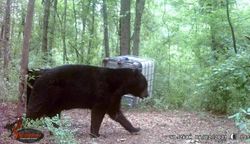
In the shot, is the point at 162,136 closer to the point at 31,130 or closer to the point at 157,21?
the point at 31,130

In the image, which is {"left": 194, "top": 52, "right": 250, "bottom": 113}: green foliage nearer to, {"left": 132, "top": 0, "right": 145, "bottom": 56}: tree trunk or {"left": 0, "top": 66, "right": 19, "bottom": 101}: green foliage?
{"left": 0, "top": 66, "right": 19, "bottom": 101}: green foliage

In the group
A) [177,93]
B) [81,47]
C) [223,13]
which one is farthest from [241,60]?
[81,47]

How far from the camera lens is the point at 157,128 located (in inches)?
306

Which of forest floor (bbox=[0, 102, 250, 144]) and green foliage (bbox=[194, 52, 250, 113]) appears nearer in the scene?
forest floor (bbox=[0, 102, 250, 144])

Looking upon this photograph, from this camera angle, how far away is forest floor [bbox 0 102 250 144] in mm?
6625

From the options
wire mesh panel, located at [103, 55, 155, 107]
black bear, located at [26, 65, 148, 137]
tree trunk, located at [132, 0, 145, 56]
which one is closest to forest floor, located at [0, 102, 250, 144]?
black bear, located at [26, 65, 148, 137]

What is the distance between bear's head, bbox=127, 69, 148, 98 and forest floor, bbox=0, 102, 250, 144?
0.64 m

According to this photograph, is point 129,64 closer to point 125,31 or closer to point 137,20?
point 125,31

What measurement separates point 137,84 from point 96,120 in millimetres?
1064

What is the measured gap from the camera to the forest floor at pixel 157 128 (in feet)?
21.7

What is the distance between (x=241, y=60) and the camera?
766 cm

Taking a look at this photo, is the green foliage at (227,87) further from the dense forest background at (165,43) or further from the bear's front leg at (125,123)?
the bear's front leg at (125,123)

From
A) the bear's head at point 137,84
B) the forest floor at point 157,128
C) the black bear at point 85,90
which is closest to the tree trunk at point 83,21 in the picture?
the forest floor at point 157,128

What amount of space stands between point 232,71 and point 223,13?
314 cm
